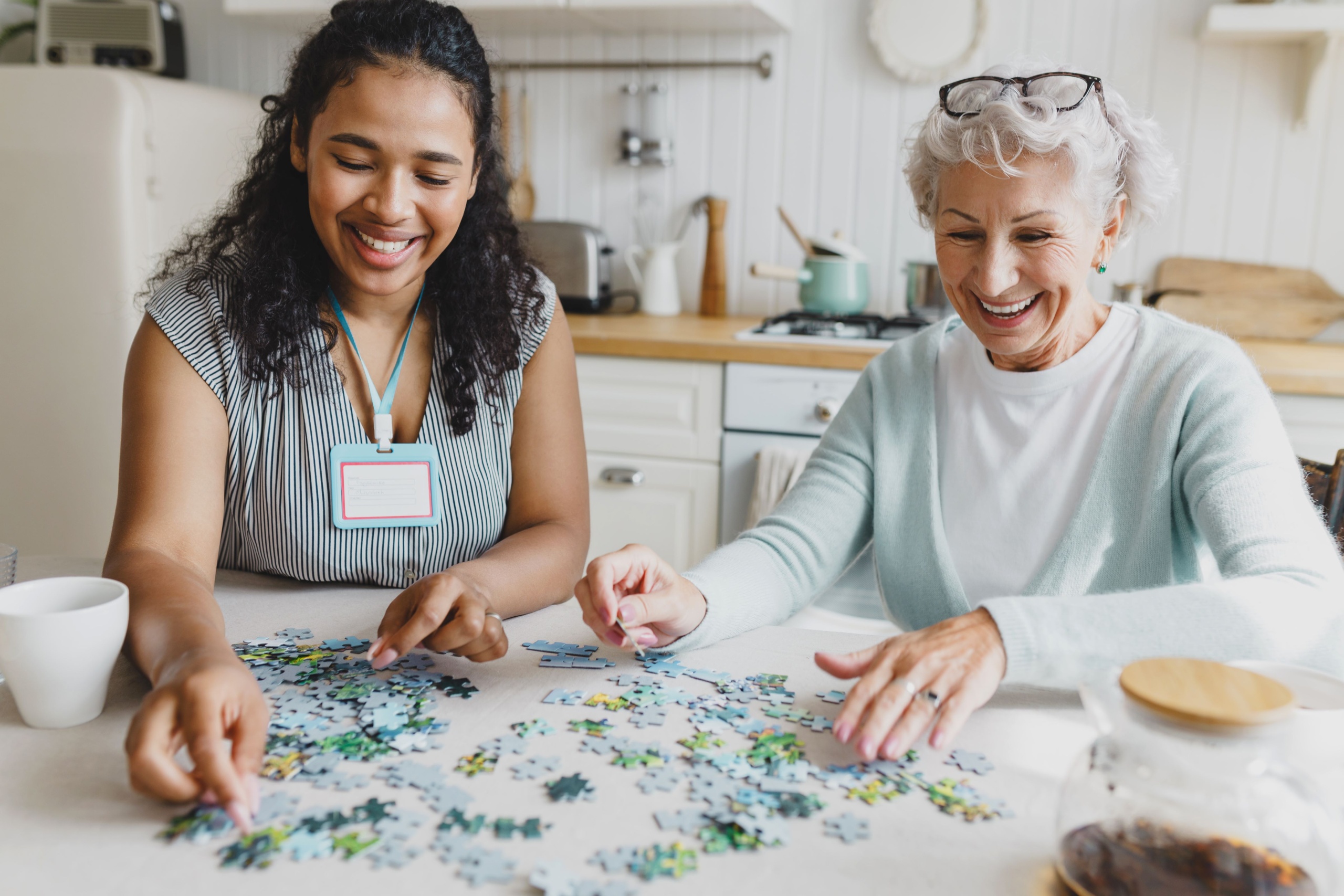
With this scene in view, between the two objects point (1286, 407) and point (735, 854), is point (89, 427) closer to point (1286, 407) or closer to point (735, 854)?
point (735, 854)

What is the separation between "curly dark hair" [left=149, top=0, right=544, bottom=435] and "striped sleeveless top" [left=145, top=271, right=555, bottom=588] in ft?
0.08

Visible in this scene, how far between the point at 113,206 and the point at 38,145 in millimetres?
241

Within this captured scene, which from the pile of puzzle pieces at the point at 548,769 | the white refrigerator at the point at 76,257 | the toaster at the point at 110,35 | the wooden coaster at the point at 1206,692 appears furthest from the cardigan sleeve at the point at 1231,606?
the toaster at the point at 110,35

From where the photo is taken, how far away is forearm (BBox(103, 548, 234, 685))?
986 millimetres

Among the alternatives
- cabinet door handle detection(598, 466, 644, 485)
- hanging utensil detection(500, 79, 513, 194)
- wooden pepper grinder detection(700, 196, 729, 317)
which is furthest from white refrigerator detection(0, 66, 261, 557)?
wooden pepper grinder detection(700, 196, 729, 317)

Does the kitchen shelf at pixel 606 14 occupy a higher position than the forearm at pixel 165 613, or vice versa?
the kitchen shelf at pixel 606 14

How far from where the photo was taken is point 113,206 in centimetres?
271

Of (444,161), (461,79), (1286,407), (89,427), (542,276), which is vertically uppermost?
(461,79)

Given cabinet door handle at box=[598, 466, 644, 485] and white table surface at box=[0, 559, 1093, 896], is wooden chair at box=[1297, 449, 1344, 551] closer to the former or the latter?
white table surface at box=[0, 559, 1093, 896]

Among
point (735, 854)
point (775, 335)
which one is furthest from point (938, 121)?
point (775, 335)

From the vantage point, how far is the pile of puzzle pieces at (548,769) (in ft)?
2.59

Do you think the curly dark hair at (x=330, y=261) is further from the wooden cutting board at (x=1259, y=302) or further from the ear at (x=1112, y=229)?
the wooden cutting board at (x=1259, y=302)

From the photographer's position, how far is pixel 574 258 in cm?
320

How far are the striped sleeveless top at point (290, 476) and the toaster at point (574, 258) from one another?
177 centimetres
